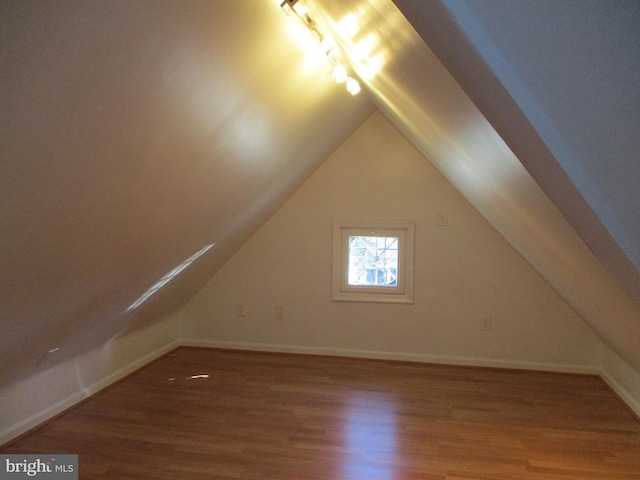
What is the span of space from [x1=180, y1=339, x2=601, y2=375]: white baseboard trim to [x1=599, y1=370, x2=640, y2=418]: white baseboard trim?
0.52 ft

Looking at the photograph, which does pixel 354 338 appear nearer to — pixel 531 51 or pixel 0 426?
pixel 0 426

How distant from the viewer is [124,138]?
147 centimetres

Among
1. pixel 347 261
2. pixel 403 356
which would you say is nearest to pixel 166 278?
pixel 347 261

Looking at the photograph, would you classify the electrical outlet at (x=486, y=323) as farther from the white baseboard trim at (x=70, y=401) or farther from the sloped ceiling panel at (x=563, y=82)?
the sloped ceiling panel at (x=563, y=82)

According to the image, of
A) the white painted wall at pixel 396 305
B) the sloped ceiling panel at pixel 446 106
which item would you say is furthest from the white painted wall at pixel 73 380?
the sloped ceiling panel at pixel 446 106

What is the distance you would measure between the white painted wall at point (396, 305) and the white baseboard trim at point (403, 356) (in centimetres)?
1

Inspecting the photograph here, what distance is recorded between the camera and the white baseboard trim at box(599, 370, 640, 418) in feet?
10.8

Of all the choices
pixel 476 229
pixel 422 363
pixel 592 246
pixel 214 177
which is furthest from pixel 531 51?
pixel 422 363

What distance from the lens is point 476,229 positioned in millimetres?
4180

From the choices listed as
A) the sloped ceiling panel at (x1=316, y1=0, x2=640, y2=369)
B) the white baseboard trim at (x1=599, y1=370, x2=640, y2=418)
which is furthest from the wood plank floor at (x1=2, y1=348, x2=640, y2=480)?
the sloped ceiling panel at (x1=316, y1=0, x2=640, y2=369)

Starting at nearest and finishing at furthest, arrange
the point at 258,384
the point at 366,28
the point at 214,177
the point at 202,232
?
the point at 366,28 < the point at 214,177 < the point at 202,232 < the point at 258,384

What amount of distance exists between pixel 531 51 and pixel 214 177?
5.52ft

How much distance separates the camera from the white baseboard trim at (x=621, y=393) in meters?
3.29

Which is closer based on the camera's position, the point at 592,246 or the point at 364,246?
the point at 592,246
